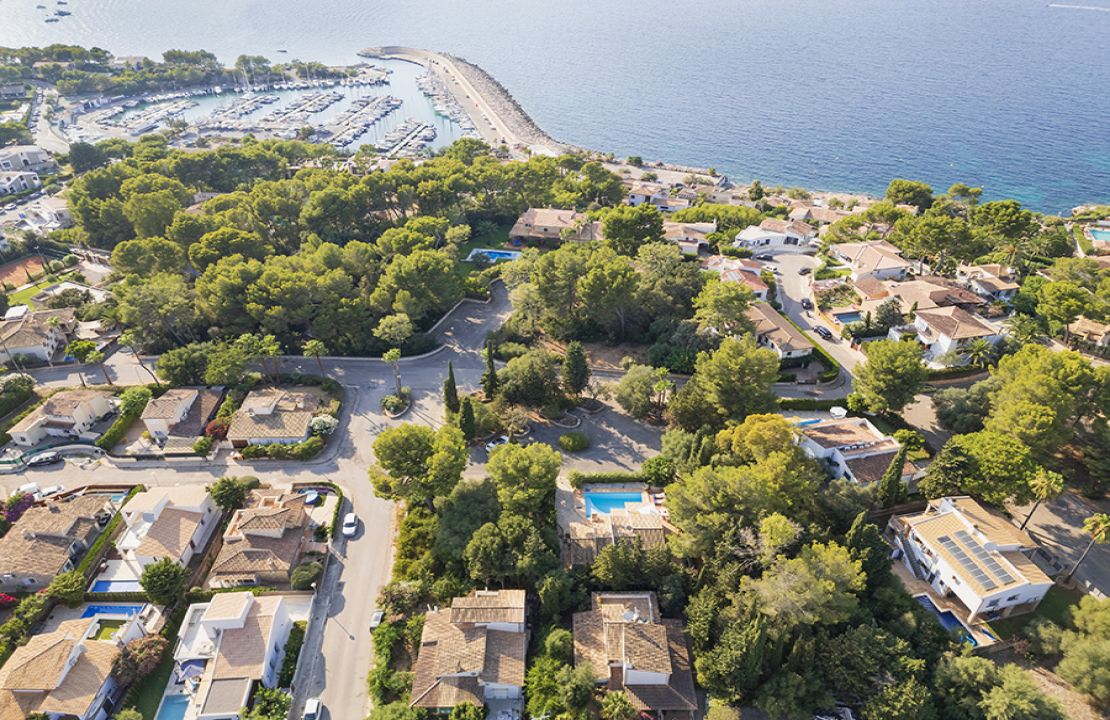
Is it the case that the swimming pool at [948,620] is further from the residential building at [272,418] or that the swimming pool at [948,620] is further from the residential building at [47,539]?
the residential building at [47,539]

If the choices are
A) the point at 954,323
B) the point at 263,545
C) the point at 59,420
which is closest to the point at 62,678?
the point at 263,545

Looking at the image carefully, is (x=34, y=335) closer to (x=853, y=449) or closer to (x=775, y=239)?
(x=853, y=449)

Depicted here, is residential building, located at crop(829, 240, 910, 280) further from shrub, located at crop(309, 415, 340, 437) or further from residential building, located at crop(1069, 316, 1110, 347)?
shrub, located at crop(309, 415, 340, 437)

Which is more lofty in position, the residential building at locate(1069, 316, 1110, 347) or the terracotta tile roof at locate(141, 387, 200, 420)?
the residential building at locate(1069, 316, 1110, 347)

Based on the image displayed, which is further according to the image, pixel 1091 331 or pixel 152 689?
pixel 1091 331

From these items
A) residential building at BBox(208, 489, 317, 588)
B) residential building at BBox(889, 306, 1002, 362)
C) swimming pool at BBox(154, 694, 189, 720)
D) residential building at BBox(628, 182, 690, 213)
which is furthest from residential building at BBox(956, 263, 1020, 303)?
swimming pool at BBox(154, 694, 189, 720)

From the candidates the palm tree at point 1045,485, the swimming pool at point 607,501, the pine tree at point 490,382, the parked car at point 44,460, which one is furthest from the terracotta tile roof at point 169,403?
the palm tree at point 1045,485
